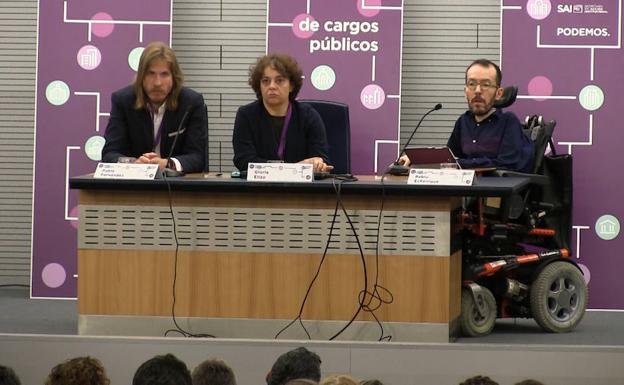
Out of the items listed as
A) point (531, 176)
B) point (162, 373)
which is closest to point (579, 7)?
point (531, 176)

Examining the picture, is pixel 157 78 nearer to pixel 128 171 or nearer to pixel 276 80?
pixel 276 80

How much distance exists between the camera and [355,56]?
22.5 ft

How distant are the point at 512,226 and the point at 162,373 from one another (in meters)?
3.04

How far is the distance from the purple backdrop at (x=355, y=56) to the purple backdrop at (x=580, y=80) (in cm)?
63

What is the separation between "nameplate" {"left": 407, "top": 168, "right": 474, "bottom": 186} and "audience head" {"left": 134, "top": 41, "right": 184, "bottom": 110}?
134 cm

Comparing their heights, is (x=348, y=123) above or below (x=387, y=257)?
above

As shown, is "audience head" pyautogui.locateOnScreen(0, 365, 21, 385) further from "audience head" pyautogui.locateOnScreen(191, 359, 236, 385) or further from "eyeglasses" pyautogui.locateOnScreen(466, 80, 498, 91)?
"eyeglasses" pyautogui.locateOnScreen(466, 80, 498, 91)

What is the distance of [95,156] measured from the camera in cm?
694

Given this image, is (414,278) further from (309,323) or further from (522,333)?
(522,333)

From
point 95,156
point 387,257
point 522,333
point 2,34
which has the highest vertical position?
point 2,34

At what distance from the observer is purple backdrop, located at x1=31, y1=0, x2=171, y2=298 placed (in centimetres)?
689

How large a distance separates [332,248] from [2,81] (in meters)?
2.98

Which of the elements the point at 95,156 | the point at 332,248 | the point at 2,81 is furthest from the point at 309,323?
the point at 2,81

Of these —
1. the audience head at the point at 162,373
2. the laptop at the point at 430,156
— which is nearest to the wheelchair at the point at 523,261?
the laptop at the point at 430,156
